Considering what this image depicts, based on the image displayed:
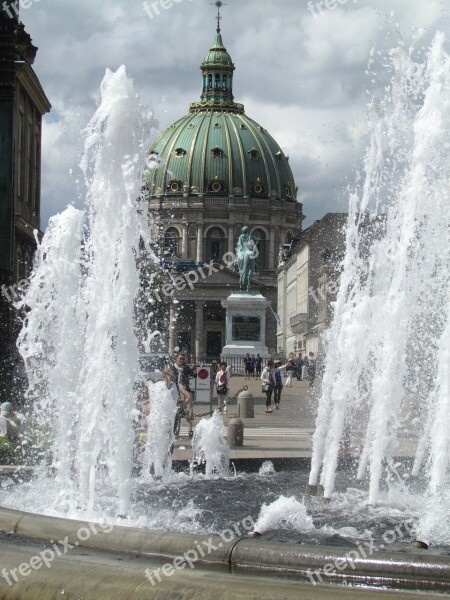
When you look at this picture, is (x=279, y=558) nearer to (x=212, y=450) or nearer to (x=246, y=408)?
(x=212, y=450)

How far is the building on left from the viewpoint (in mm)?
16172

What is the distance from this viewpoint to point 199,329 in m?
122

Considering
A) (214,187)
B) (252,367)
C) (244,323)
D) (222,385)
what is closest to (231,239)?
(214,187)

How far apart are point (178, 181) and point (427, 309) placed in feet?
389

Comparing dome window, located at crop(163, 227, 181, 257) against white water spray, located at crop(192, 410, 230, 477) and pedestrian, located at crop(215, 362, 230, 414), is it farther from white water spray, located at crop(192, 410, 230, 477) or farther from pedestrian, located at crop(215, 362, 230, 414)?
white water spray, located at crop(192, 410, 230, 477)

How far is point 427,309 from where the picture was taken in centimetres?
1600

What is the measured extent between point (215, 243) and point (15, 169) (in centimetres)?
10473

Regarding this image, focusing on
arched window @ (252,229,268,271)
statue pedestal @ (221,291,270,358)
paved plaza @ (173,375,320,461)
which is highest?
arched window @ (252,229,268,271)

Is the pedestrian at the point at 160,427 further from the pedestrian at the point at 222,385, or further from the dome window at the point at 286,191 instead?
the dome window at the point at 286,191

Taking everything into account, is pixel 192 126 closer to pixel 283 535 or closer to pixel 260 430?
pixel 260 430

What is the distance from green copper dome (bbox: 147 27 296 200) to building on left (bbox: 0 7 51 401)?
9027 centimetres

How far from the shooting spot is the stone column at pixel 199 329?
11919cm

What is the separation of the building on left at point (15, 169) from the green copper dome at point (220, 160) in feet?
296

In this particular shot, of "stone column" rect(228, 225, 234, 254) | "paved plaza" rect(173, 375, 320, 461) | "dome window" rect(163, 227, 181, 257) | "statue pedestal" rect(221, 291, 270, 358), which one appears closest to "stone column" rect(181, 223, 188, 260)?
"dome window" rect(163, 227, 181, 257)
